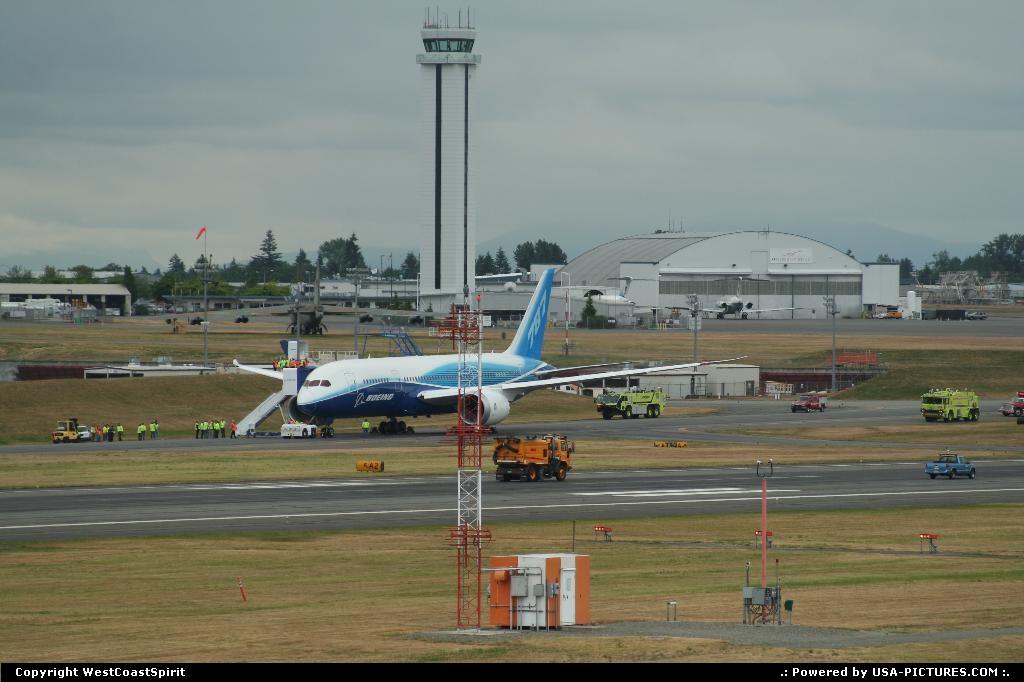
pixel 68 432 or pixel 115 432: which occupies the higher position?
pixel 68 432

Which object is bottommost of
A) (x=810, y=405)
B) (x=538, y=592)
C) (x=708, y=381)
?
(x=810, y=405)

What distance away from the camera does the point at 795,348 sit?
507ft

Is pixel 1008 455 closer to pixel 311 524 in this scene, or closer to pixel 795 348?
pixel 311 524

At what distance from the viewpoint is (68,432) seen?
86.4 meters

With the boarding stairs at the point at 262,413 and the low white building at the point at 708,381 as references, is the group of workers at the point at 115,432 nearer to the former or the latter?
the boarding stairs at the point at 262,413

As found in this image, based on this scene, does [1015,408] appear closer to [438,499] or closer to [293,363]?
[293,363]

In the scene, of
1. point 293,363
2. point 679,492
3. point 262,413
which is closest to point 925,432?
point 679,492

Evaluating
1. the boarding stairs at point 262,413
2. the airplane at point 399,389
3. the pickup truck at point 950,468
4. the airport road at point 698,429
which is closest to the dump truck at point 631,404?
the airport road at point 698,429

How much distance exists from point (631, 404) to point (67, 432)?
37.1m

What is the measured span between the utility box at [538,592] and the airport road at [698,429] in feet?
160

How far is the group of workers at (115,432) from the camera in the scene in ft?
286

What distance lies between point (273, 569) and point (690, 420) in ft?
201

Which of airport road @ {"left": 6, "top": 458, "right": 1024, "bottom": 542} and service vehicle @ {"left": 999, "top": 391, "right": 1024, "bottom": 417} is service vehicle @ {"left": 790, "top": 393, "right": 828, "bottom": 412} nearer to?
service vehicle @ {"left": 999, "top": 391, "right": 1024, "bottom": 417}
